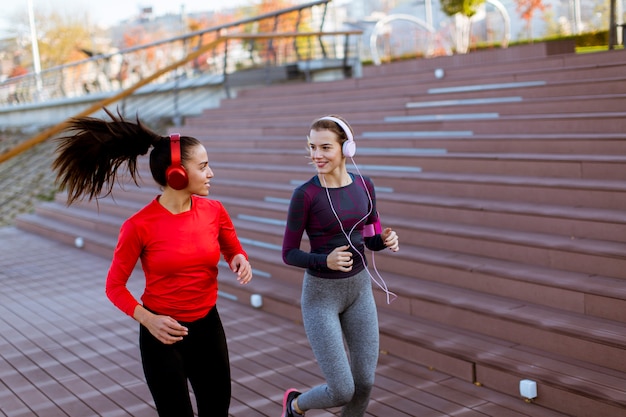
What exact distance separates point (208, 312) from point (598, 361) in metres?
2.46

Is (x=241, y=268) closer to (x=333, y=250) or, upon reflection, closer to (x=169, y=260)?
(x=169, y=260)

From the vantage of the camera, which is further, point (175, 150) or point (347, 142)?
point (347, 142)

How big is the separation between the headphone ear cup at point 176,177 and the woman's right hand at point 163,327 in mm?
488

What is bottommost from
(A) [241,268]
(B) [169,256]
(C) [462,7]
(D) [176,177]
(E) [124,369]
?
(E) [124,369]

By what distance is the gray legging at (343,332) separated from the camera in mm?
3580

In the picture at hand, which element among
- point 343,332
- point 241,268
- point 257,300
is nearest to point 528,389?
point 343,332

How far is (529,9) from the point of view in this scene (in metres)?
15.0

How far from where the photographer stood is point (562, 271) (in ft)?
17.5

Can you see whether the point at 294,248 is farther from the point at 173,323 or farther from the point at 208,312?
the point at 173,323

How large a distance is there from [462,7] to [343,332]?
1047 centimetres

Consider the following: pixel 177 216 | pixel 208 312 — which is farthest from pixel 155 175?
pixel 208 312

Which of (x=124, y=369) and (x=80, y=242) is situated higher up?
(x=80, y=242)

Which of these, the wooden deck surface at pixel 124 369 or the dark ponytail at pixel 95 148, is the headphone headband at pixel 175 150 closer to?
the dark ponytail at pixel 95 148

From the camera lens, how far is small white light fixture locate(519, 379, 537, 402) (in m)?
4.45
